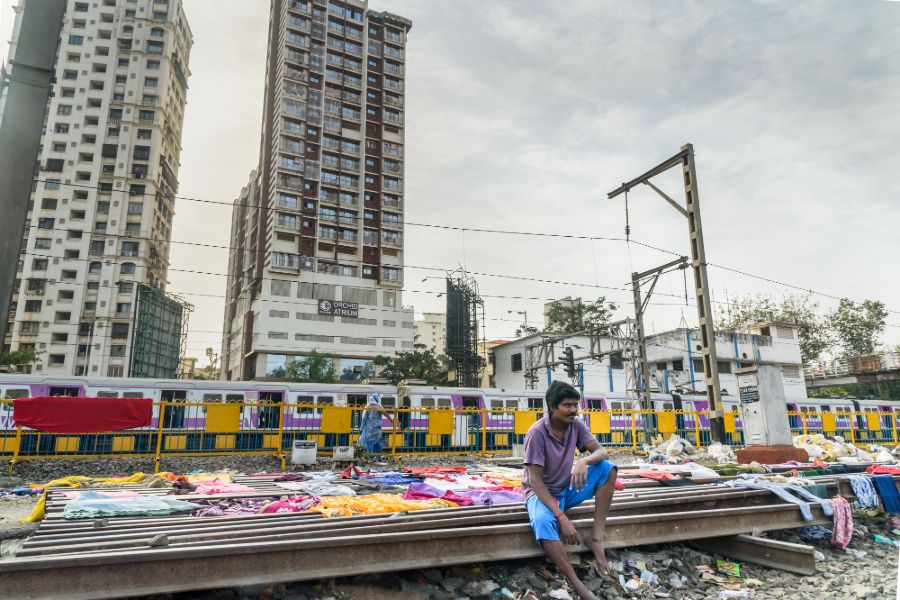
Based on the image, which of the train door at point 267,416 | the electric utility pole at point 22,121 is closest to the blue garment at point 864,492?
the electric utility pole at point 22,121

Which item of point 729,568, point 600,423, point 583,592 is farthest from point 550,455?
point 600,423

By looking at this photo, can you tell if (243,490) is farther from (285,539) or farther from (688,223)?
(688,223)

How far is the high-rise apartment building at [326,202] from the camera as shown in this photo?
176 ft

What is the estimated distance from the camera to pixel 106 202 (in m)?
57.0

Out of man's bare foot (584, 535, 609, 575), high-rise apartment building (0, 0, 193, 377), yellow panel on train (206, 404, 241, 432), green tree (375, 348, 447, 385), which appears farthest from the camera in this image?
high-rise apartment building (0, 0, 193, 377)

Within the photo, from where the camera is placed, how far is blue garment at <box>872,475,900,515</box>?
6316 millimetres

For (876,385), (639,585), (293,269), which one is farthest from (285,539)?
(876,385)

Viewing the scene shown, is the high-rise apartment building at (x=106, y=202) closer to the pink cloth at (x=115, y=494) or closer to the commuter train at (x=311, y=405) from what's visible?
the commuter train at (x=311, y=405)

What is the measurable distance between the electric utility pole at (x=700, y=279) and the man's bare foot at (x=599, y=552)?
9.18 m

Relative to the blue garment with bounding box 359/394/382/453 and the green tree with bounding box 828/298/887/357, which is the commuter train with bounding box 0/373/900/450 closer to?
the blue garment with bounding box 359/394/382/453

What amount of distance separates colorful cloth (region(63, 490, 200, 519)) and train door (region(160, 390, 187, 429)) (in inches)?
274

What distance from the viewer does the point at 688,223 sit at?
13961mm

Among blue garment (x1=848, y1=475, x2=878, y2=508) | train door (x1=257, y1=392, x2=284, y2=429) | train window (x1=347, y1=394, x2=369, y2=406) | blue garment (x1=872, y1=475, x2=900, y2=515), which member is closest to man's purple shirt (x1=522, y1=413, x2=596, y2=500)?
blue garment (x1=848, y1=475, x2=878, y2=508)

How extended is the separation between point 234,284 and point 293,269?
1713 centimetres
